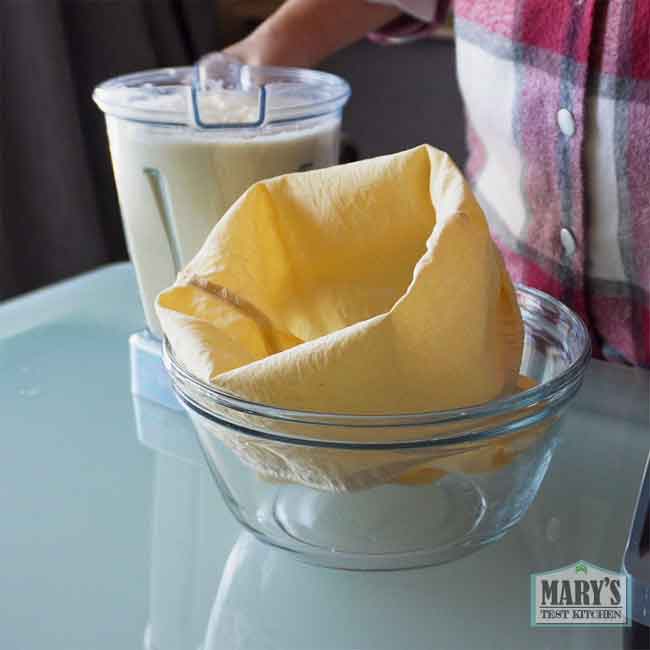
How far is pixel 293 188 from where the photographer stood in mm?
409

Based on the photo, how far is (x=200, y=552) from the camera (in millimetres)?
397

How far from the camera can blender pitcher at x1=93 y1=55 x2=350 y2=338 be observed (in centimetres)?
46

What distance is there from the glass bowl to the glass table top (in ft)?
0.04

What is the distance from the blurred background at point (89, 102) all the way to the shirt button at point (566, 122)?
907 millimetres

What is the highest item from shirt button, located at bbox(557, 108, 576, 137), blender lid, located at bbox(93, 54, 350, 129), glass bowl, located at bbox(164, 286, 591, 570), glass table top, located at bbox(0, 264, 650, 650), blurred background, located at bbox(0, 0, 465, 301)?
blender lid, located at bbox(93, 54, 350, 129)

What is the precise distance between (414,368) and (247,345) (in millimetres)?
72

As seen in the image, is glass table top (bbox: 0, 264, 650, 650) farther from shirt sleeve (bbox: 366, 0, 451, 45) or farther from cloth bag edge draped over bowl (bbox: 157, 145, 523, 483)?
shirt sleeve (bbox: 366, 0, 451, 45)

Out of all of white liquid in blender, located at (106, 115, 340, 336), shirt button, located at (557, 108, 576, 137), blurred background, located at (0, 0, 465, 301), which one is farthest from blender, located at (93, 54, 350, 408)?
blurred background, located at (0, 0, 465, 301)

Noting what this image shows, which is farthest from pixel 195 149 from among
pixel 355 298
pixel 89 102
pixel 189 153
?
pixel 89 102

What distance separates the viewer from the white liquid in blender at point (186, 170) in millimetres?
464

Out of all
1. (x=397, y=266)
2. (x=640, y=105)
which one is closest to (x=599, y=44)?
(x=640, y=105)

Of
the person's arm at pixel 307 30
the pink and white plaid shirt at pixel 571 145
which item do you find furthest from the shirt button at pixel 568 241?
the person's arm at pixel 307 30

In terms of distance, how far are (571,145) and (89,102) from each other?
1106 mm

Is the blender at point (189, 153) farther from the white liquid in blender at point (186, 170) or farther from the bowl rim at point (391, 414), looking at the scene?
the bowl rim at point (391, 414)
